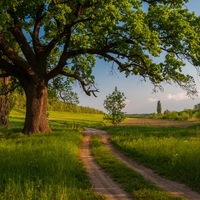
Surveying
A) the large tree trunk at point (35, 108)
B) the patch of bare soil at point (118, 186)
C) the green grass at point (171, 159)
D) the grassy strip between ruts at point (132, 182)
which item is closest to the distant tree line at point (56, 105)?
the large tree trunk at point (35, 108)

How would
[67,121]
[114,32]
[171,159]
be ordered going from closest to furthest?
[171,159] → [114,32] → [67,121]

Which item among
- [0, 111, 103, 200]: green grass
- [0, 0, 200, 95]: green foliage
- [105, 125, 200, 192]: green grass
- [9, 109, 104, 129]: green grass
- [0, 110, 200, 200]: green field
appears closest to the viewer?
[0, 111, 103, 200]: green grass

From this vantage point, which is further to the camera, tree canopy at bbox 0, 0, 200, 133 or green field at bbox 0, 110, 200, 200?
tree canopy at bbox 0, 0, 200, 133

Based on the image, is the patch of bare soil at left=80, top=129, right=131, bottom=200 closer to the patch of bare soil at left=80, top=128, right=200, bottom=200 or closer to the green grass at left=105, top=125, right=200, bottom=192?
the patch of bare soil at left=80, top=128, right=200, bottom=200

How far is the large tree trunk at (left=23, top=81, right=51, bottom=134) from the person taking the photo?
802 inches

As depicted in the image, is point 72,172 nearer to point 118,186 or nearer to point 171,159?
point 118,186

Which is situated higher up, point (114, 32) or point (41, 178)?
point (114, 32)

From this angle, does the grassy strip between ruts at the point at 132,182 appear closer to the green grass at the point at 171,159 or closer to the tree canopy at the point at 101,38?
the green grass at the point at 171,159

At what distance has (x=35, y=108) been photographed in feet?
67.0

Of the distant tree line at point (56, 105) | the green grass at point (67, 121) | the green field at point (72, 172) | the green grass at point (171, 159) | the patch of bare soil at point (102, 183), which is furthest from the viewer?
the green grass at point (67, 121)

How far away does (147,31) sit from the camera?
53.8 ft

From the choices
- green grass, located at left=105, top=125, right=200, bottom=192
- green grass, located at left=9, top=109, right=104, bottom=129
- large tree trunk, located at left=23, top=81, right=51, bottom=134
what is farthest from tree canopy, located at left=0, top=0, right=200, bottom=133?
green grass, located at left=9, top=109, right=104, bottom=129

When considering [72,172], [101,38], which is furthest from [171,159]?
[101,38]

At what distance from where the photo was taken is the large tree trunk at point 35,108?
20.4m
